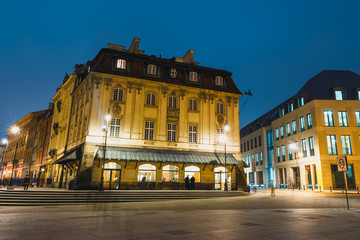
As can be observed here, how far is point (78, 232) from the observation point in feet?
25.6

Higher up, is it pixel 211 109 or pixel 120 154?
pixel 211 109

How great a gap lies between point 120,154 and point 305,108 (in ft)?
114

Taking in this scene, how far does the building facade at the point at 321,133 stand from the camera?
4322cm

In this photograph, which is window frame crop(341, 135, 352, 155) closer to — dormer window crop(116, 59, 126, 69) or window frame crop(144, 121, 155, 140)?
window frame crop(144, 121, 155, 140)

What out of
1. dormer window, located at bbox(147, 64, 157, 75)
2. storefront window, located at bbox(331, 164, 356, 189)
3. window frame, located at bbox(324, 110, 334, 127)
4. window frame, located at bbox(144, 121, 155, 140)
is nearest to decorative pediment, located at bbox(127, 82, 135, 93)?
dormer window, located at bbox(147, 64, 157, 75)

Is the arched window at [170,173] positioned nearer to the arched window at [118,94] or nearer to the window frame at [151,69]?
the arched window at [118,94]

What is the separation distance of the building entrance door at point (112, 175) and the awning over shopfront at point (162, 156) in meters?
1.49

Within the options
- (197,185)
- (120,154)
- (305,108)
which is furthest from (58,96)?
(305,108)

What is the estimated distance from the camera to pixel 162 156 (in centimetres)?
3019

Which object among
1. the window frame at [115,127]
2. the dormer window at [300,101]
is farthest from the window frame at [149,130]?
the dormer window at [300,101]

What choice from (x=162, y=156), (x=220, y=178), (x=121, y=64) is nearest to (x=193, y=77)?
(x=121, y=64)

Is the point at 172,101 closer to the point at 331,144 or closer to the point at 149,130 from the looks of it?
the point at 149,130

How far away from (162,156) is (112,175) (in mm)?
5688

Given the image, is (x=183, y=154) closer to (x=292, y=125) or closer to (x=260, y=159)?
(x=292, y=125)
